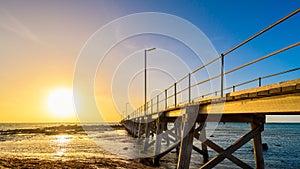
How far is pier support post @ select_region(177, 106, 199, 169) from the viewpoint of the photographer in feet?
27.6

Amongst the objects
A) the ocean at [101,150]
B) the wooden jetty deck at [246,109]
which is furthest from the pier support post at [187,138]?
the ocean at [101,150]

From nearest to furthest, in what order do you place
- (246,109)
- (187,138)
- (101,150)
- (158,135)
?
(246,109) < (187,138) < (158,135) < (101,150)

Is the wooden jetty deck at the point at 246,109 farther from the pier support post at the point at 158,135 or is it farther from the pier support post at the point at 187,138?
the pier support post at the point at 158,135

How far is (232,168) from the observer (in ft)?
44.3

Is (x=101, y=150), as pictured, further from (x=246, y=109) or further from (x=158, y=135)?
(x=246, y=109)

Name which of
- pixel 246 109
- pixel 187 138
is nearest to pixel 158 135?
pixel 187 138

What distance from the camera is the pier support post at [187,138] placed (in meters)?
8.40

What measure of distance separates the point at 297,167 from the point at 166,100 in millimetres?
8492

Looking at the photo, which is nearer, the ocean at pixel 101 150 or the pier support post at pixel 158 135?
the pier support post at pixel 158 135

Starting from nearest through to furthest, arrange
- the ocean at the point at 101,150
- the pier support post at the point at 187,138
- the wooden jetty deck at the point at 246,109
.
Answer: the wooden jetty deck at the point at 246,109
the pier support post at the point at 187,138
the ocean at the point at 101,150

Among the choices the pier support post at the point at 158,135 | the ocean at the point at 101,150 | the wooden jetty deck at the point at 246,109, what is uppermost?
the wooden jetty deck at the point at 246,109

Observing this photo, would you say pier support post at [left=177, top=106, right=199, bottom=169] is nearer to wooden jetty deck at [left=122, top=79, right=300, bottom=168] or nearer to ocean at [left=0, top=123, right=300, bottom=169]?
wooden jetty deck at [left=122, top=79, right=300, bottom=168]

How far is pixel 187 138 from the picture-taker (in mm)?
8625

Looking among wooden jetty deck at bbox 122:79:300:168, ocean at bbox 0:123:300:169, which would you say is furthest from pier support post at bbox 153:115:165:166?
wooden jetty deck at bbox 122:79:300:168
